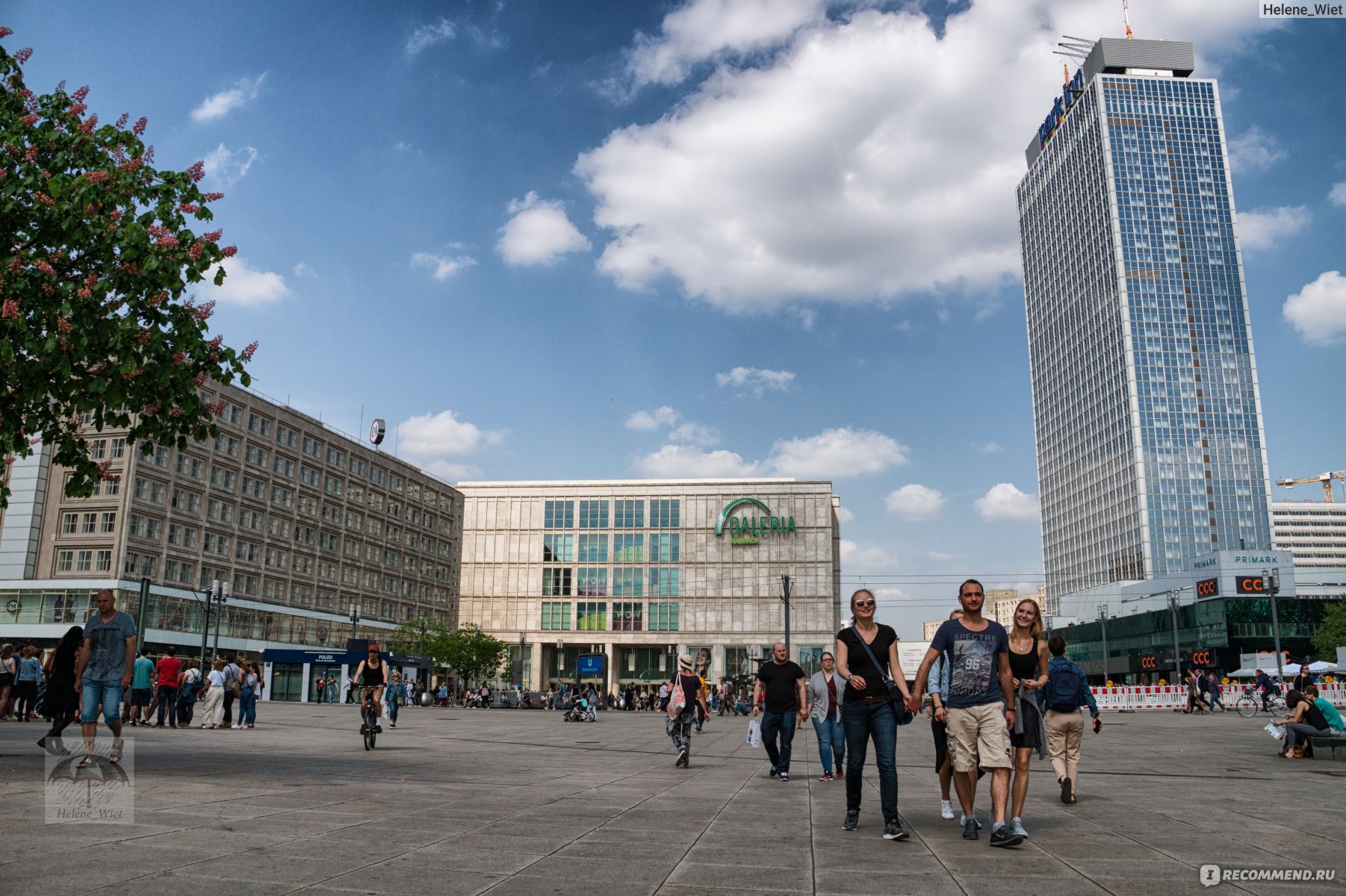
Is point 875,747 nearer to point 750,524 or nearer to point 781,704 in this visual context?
point 781,704

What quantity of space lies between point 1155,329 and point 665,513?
89.6 metres

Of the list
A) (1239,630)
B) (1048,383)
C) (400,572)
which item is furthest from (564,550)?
(1048,383)

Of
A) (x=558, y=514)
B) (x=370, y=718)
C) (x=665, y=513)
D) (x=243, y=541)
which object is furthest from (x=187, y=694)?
(x=558, y=514)

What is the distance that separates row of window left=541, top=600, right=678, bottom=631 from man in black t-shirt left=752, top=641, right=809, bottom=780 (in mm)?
86484

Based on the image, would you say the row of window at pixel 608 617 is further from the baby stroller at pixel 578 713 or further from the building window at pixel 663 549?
the baby stroller at pixel 578 713

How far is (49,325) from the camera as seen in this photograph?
953cm

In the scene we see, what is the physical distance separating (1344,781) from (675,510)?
90.2 metres

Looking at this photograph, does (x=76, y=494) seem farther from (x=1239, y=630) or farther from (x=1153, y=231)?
(x=1153, y=231)

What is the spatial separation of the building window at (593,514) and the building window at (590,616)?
8.22 m

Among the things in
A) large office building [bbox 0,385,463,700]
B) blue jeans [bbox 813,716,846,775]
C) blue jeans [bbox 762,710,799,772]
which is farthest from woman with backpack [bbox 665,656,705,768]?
large office building [bbox 0,385,463,700]

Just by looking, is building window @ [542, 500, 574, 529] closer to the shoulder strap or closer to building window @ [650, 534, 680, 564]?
building window @ [650, 534, 680, 564]

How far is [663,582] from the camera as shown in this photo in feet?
329

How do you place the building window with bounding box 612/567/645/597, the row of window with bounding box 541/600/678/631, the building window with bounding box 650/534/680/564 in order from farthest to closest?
the building window with bounding box 650/534/680/564
the building window with bounding box 612/567/645/597
the row of window with bounding box 541/600/678/631

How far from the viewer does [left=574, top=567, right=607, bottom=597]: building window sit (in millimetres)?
100625
